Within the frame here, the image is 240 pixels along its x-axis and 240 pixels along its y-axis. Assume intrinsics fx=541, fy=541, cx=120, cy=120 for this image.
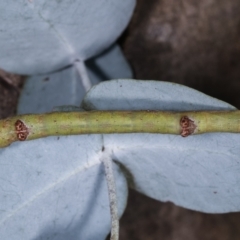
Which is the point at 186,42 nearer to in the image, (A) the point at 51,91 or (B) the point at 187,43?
(B) the point at 187,43

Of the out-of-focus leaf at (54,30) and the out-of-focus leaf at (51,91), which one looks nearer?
the out-of-focus leaf at (54,30)

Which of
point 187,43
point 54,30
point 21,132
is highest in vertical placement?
point 54,30

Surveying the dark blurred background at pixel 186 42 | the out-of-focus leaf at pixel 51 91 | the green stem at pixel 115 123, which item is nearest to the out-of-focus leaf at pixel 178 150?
the green stem at pixel 115 123

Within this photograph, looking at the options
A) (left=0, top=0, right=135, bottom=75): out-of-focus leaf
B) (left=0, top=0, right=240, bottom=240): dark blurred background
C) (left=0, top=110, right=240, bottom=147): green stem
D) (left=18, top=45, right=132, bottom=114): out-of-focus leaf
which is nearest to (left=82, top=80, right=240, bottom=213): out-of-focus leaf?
(left=0, top=110, right=240, bottom=147): green stem

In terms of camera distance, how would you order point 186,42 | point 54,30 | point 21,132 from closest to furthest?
point 21,132 → point 54,30 → point 186,42

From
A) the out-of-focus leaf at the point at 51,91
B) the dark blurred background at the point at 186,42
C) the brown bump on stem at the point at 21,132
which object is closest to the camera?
the brown bump on stem at the point at 21,132

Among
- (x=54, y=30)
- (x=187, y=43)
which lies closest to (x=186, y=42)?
(x=187, y=43)

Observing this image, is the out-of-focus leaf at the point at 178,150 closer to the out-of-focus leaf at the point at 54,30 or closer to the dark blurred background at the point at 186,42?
the out-of-focus leaf at the point at 54,30

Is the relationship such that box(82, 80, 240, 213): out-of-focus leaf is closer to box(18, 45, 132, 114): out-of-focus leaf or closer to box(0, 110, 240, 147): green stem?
box(0, 110, 240, 147): green stem

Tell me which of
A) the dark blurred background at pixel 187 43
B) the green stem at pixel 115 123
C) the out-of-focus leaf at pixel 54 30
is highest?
the out-of-focus leaf at pixel 54 30
